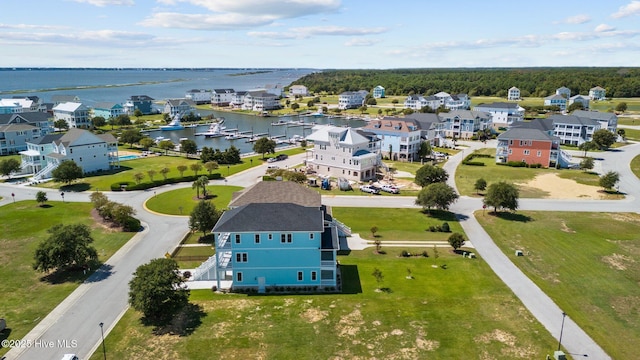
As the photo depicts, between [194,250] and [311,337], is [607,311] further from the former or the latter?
[194,250]

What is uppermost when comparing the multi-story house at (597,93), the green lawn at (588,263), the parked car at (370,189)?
the multi-story house at (597,93)

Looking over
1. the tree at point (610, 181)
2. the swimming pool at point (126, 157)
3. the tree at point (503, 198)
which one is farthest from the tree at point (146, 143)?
the tree at point (610, 181)

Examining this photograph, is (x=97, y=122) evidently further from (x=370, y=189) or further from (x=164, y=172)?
(x=370, y=189)

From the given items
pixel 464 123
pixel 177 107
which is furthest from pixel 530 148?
pixel 177 107

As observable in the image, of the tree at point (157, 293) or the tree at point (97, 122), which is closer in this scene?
the tree at point (157, 293)

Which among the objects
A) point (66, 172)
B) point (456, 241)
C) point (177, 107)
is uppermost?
point (177, 107)

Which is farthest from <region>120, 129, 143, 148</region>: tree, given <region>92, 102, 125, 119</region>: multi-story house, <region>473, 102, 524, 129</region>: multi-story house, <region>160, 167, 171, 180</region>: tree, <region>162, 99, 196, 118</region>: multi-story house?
<region>473, 102, 524, 129</region>: multi-story house

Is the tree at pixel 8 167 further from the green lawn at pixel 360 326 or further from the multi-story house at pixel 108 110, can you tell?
the multi-story house at pixel 108 110

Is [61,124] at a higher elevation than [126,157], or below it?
higher
